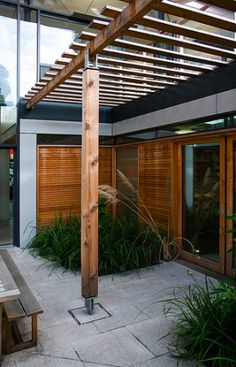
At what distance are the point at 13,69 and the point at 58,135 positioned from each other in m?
1.53

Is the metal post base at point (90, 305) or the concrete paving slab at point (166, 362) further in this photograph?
the metal post base at point (90, 305)

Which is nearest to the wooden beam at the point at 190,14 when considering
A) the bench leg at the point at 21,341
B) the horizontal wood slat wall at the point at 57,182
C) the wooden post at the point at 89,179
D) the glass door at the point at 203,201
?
the wooden post at the point at 89,179

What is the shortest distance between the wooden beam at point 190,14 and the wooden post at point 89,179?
105 centimetres

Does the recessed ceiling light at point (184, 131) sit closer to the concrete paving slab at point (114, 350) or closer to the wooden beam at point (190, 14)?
the wooden beam at point (190, 14)

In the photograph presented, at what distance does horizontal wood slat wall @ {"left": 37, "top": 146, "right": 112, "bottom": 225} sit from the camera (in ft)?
20.8

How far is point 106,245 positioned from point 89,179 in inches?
70.4

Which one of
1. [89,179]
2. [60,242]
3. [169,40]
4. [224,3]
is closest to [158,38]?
[169,40]

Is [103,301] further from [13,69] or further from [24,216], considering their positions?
[13,69]

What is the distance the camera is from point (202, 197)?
498 centimetres

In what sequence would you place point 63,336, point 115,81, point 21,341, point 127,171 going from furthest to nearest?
point 127,171
point 115,81
point 63,336
point 21,341

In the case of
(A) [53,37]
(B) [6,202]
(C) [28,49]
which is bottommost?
(B) [6,202]

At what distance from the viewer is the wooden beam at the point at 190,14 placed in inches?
97.2

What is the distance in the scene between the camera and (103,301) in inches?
146

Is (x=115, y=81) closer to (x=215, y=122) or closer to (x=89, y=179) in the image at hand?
Result: (x=215, y=122)
